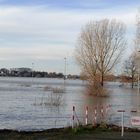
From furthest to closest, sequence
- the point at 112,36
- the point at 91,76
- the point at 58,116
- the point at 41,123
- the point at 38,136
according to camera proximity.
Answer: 1. the point at 112,36
2. the point at 91,76
3. the point at 58,116
4. the point at 41,123
5. the point at 38,136

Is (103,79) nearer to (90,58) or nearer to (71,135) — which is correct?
(90,58)

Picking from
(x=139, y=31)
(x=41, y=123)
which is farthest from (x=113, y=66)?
(x=41, y=123)

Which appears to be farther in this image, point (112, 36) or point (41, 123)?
point (112, 36)

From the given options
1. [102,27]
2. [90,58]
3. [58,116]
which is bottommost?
[58,116]

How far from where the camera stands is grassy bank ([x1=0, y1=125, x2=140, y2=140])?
18594mm

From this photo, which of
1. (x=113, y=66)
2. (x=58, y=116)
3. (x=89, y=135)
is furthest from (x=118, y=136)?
(x=113, y=66)

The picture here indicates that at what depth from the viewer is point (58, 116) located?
119 feet

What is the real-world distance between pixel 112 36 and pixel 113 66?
582cm

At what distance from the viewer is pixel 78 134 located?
19.9m

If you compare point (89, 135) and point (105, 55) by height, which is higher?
point (105, 55)

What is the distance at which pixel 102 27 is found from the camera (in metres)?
83.9

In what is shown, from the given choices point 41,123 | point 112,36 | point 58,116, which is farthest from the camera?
point 112,36

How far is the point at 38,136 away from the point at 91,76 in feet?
199

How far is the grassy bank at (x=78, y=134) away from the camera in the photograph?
61.0 feet
